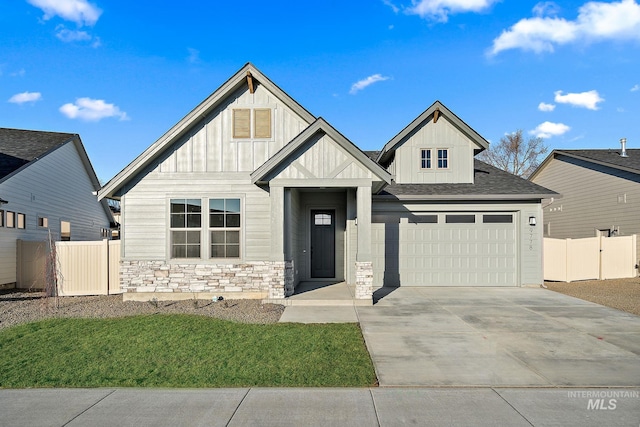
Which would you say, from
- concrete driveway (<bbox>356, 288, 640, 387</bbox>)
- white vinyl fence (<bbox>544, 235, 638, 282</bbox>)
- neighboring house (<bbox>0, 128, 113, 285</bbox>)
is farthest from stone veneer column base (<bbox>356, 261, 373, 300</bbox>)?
neighboring house (<bbox>0, 128, 113, 285</bbox>)

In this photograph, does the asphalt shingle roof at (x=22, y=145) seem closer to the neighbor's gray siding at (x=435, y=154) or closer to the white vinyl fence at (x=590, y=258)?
the neighbor's gray siding at (x=435, y=154)

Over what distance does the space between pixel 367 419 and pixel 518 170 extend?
34963 millimetres

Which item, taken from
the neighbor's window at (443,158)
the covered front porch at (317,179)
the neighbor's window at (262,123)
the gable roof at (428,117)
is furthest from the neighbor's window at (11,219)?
the neighbor's window at (443,158)

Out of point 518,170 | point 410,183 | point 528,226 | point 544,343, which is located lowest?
point 544,343

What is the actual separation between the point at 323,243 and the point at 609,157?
14.7 metres

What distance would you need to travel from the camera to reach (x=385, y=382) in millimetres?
4625

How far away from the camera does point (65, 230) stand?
1741 centimetres

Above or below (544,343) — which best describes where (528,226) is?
above

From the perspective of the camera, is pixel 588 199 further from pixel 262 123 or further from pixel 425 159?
pixel 262 123

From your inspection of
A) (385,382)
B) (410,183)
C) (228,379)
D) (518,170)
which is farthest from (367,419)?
(518,170)

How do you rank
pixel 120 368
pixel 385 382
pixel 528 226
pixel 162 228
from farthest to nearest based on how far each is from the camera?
pixel 528 226, pixel 162 228, pixel 120 368, pixel 385 382

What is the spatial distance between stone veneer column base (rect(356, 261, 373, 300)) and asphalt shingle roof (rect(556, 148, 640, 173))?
44.1ft

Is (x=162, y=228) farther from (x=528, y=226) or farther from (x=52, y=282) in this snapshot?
Answer: (x=528, y=226)

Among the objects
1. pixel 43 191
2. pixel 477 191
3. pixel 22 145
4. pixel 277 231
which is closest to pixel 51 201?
pixel 43 191
